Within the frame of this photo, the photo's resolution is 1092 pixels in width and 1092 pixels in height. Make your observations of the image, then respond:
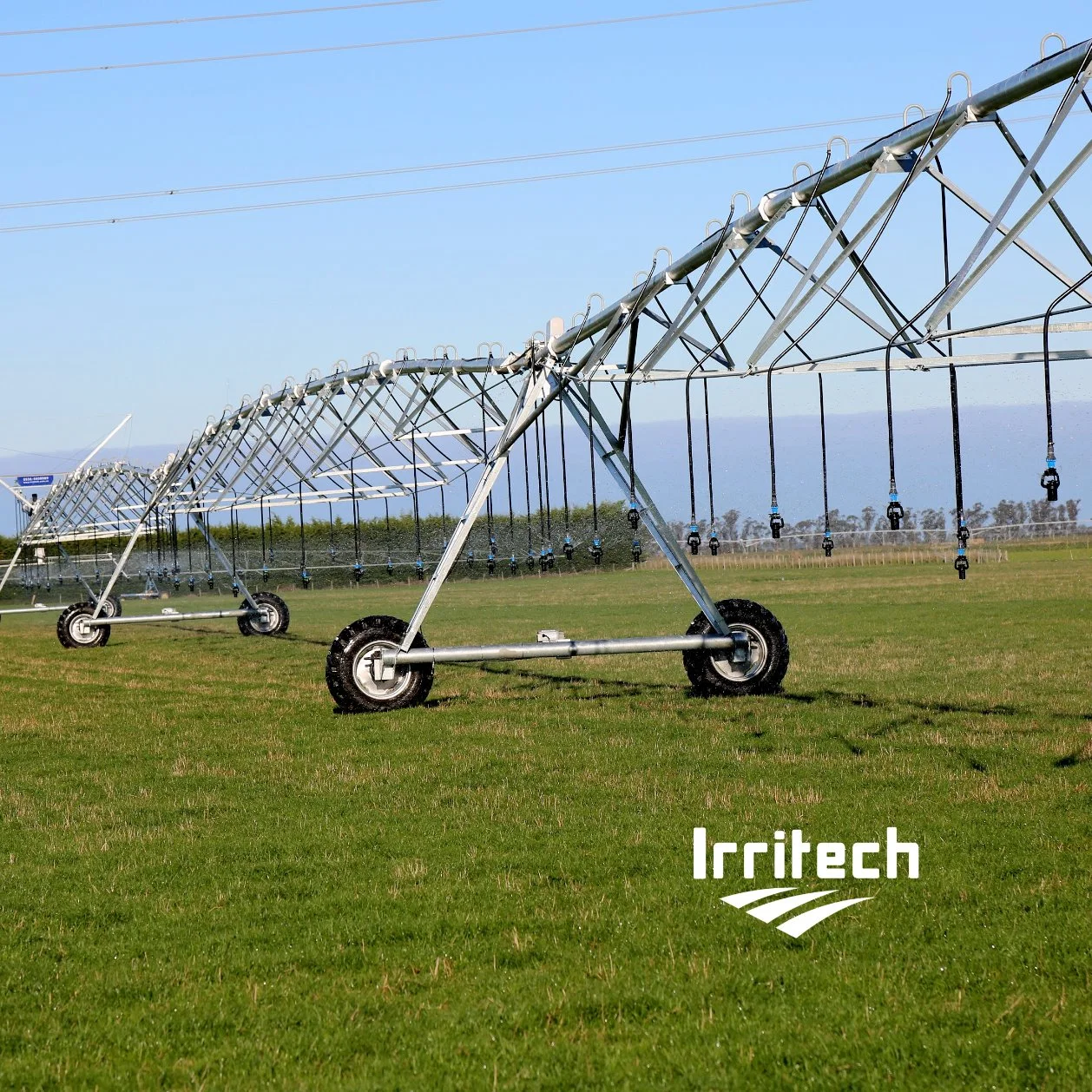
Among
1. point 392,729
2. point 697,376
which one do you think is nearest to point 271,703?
point 392,729

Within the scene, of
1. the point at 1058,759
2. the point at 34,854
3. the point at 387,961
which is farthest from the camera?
the point at 1058,759

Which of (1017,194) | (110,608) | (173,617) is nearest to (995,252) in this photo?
(1017,194)

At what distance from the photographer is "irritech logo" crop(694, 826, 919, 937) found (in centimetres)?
713

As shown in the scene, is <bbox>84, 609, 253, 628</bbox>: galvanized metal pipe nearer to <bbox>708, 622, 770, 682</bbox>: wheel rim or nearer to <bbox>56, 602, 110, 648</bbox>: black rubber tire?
<bbox>56, 602, 110, 648</bbox>: black rubber tire

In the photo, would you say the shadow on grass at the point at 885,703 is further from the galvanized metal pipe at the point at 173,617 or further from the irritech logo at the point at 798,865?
the galvanized metal pipe at the point at 173,617

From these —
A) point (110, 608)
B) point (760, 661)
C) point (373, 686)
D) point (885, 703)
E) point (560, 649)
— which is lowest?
point (885, 703)

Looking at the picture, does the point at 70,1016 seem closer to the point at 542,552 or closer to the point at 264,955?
the point at 264,955

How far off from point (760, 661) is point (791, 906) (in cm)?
893

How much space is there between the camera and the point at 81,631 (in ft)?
103

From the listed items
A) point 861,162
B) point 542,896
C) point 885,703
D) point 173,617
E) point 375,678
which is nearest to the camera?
point 542,896

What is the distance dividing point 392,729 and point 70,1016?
27.7ft

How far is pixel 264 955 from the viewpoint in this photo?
663cm

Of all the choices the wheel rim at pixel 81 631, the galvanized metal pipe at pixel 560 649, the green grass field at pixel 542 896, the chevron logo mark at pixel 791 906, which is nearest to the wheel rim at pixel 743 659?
the galvanized metal pipe at pixel 560 649

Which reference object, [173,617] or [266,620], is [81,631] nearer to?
[173,617]
